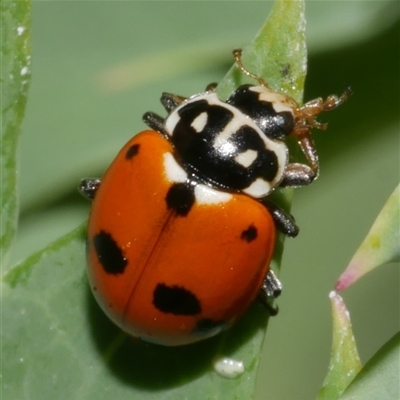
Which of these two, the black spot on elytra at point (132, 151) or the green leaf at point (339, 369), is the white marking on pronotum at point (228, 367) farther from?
the black spot on elytra at point (132, 151)

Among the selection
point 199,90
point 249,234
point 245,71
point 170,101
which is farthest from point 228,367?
point 199,90

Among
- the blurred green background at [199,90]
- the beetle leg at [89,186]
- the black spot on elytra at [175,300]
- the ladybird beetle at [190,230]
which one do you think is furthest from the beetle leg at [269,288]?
the blurred green background at [199,90]

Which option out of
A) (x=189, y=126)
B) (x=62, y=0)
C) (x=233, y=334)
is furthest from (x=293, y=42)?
(x=62, y=0)

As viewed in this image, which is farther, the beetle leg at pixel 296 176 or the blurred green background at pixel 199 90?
the blurred green background at pixel 199 90

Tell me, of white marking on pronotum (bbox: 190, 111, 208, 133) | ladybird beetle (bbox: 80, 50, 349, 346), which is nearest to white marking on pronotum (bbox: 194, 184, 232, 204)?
ladybird beetle (bbox: 80, 50, 349, 346)

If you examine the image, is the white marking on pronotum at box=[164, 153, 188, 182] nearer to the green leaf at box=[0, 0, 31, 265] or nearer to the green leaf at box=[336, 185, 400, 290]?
the green leaf at box=[0, 0, 31, 265]

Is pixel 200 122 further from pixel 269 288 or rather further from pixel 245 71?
pixel 269 288

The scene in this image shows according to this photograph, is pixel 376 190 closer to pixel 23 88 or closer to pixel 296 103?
pixel 296 103
